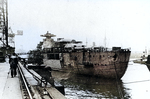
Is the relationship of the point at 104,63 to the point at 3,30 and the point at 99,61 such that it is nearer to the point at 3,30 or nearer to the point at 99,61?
the point at 99,61

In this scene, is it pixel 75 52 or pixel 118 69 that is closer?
pixel 118 69

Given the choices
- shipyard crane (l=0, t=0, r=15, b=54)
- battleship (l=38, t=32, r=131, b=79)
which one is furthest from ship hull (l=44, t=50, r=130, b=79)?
shipyard crane (l=0, t=0, r=15, b=54)

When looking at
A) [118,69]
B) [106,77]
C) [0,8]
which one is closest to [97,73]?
[106,77]

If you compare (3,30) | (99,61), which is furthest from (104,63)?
(3,30)

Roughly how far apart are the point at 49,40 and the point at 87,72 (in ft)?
60.5

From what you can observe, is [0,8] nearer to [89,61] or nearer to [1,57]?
[1,57]

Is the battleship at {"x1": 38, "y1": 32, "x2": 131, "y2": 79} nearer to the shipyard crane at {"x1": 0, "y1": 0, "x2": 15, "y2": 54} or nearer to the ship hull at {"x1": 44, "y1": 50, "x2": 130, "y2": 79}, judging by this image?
the ship hull at {"x1": 44, "y1": 50, "x2": 130, "y2": 79}

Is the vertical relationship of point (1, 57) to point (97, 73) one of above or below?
above

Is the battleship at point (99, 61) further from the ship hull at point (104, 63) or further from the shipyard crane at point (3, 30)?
the shipyard crane at point (3, 30)

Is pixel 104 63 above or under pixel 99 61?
under

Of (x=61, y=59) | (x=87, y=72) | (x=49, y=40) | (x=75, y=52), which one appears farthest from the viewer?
(x=49, y=40)

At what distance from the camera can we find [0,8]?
19.7 meters

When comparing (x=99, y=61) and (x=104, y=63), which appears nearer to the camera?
(x=104, y=63)

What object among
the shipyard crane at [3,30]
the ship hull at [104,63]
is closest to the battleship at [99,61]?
the ship hull at [104,63]
